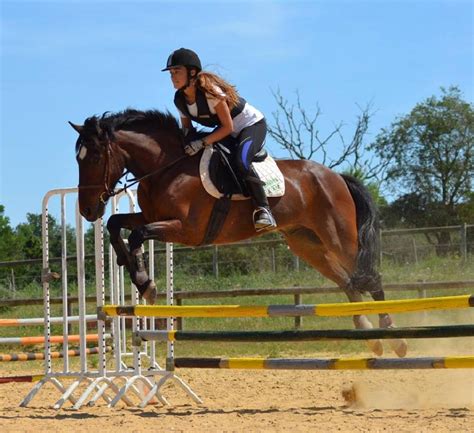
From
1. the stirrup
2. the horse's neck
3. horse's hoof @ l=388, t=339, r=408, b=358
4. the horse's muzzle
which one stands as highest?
the horse's neck

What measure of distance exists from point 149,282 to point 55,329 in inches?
412

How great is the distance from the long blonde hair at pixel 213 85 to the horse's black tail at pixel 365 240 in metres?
1.72

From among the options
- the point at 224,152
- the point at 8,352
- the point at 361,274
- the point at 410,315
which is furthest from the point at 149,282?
the point at 8,352

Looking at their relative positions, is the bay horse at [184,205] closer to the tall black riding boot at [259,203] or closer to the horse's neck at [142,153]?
the horse's neck at [142,153]

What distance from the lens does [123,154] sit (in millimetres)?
7488

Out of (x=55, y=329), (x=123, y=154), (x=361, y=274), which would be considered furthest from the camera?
(x=55, y=329)

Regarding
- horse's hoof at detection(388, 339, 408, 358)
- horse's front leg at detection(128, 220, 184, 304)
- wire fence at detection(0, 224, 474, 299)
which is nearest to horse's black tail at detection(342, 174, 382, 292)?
horse's hoof at detection(388, 339, 408, 358)

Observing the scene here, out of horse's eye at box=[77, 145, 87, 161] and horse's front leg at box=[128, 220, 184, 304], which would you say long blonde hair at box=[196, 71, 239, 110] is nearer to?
horse's eye at box=[77, 145, 87, 161]

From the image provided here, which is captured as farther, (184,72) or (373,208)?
(373,208)

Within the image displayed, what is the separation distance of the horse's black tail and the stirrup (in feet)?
3.86

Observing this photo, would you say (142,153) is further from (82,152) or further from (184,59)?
(184,59)

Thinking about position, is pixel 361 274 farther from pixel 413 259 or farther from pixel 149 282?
pixel 413 259

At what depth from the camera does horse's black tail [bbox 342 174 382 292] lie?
8266 mm

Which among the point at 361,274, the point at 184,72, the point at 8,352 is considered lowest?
the point at 8,352
